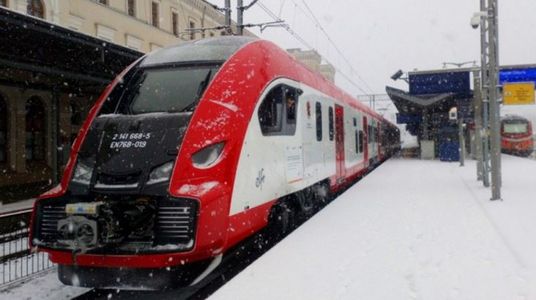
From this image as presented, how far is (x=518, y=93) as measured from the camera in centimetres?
1195

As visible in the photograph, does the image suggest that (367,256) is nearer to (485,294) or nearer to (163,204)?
(485,294)

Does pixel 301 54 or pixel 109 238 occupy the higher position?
pixel 301 54

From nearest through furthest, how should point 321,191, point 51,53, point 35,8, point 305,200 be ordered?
point 305,200 → point 321,191 → point 51,53 → point 35,8

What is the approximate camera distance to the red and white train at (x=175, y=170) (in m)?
4.85

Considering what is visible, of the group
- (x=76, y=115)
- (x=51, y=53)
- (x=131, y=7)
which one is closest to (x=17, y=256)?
(x=51, y=53)

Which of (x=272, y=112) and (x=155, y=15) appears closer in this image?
(x=272, y=112)

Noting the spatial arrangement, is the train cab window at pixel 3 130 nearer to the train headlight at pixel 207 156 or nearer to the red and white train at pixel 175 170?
the red and white train at pixel 175 170

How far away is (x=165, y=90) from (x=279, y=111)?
1693 mm

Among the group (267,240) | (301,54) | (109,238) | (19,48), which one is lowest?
(267,240)

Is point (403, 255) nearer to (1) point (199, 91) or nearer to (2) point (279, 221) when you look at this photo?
(2) point (279, 221)

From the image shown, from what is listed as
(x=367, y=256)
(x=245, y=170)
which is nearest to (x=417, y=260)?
(x=367, y=256)

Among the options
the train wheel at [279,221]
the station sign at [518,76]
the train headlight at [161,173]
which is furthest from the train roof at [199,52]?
the station sign at [518,76]

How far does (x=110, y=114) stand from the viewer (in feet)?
20.0

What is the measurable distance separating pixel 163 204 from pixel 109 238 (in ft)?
2.07
